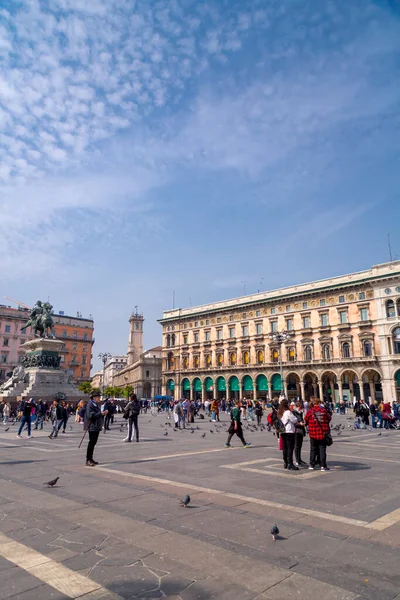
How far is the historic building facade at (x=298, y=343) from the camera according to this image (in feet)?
186

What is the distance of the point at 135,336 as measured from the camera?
12269 centimetres

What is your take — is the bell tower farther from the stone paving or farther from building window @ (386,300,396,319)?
the stone paving

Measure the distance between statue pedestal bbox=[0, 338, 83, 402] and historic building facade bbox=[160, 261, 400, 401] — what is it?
24.6 m

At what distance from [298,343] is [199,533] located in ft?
206

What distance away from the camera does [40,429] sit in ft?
71.2

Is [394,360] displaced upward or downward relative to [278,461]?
upward

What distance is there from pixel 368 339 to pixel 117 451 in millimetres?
52017

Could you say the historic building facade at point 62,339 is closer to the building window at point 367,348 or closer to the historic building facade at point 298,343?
the historic building facade at point 298,343

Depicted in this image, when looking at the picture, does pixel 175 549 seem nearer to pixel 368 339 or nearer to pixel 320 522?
pixel 320 522

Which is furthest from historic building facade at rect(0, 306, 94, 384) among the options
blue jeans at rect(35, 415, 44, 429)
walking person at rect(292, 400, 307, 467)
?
walking person at rect(292, 400, 307, 467)

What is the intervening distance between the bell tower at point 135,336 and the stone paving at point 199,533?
11325 centimetres

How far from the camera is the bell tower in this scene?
12125 cm

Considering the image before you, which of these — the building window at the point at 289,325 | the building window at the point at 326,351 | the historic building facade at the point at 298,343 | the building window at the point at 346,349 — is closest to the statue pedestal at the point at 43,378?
the historic building facade at the point at 298,343

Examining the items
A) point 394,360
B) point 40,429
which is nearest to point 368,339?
point 394,360
